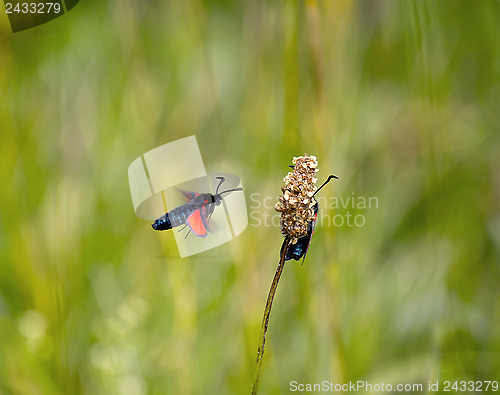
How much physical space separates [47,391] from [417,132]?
725mm

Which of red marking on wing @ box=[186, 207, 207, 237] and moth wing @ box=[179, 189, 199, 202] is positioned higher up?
moth wing @ box=[179, 189, 199, 202]

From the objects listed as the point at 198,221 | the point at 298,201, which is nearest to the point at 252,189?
the point at 198,221

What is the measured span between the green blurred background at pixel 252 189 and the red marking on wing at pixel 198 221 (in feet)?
0.13

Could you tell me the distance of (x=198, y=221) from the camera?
70 cm

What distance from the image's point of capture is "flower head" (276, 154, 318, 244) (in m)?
0.45

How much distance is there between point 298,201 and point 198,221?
0.92ft

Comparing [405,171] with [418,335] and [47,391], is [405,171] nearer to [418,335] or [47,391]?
[418,335]

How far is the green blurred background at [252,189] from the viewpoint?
0.65 m

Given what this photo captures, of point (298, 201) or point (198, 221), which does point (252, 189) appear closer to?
point (198, 221)

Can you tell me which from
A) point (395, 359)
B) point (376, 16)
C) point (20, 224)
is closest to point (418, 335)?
point (395, 359)

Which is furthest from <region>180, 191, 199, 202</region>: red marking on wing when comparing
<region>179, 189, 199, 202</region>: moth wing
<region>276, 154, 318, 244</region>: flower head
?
<region>276, 154, 318, 244</region>: flower head

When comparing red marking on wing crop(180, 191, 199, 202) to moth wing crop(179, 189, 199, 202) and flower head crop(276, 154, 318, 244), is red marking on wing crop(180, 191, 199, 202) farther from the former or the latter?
flower head crop(276, 154, 318, 244)

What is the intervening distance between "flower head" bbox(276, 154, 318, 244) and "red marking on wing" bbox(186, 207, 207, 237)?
0.85ft

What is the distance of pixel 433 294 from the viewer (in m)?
0.68
